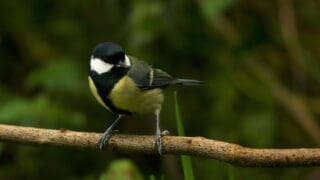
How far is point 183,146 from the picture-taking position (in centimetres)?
173

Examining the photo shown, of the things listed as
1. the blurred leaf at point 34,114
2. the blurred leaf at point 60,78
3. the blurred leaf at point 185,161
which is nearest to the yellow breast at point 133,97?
the blurred leaf at point 185,161

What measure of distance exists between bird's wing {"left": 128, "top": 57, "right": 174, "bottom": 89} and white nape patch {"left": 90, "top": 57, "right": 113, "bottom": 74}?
14 centimetres

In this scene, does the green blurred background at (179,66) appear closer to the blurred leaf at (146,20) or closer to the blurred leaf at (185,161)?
the blurred leaf at (146,20)

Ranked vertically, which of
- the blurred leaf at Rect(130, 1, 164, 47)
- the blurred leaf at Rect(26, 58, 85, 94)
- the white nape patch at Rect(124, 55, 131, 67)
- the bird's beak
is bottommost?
the blurred leaf at Rect(26, 58, 85, 94)

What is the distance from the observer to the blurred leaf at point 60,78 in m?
3.09

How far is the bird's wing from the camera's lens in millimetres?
2145

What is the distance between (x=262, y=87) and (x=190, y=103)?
1.47ft

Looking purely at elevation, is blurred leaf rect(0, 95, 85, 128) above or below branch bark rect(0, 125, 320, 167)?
below

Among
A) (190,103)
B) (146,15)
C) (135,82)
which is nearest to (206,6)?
(146,15)

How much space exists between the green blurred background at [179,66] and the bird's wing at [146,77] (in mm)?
716

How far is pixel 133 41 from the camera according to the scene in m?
3.03

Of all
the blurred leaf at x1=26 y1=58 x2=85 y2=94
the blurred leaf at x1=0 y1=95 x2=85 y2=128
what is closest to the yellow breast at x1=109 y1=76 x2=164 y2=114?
the blurred leaf at x1=0 y1=95 x2=85 y2=128

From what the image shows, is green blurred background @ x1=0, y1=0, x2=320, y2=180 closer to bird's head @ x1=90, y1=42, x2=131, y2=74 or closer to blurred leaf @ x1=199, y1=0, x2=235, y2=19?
blurred leaf @ x1=199, y1=0, x2=235, y2=19

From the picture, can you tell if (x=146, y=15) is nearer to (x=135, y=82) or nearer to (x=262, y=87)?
(x=262, y=87)
